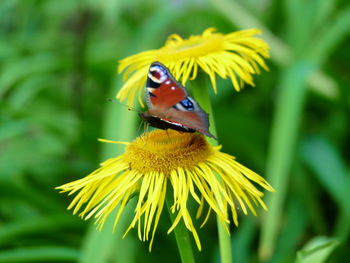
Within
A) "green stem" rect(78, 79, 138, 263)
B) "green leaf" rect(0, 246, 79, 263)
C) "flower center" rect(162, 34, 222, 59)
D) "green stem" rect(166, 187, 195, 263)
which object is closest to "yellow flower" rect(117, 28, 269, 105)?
"flower center" rect(162, 34, 222, 59)

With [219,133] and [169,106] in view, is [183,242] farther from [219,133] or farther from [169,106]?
[219,133]

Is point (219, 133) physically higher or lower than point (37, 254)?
higher

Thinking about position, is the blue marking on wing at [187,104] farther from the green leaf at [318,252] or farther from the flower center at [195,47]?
the green leaf at [318,252]

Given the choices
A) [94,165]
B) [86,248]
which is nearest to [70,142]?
[94,165]

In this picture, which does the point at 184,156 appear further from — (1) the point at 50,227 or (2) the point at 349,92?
(2) the point at 349,92

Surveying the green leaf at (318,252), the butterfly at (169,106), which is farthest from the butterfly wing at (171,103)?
the green leaf at (318,252)

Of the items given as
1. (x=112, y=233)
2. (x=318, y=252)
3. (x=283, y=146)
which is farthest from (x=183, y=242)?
(x=283, y=146)
